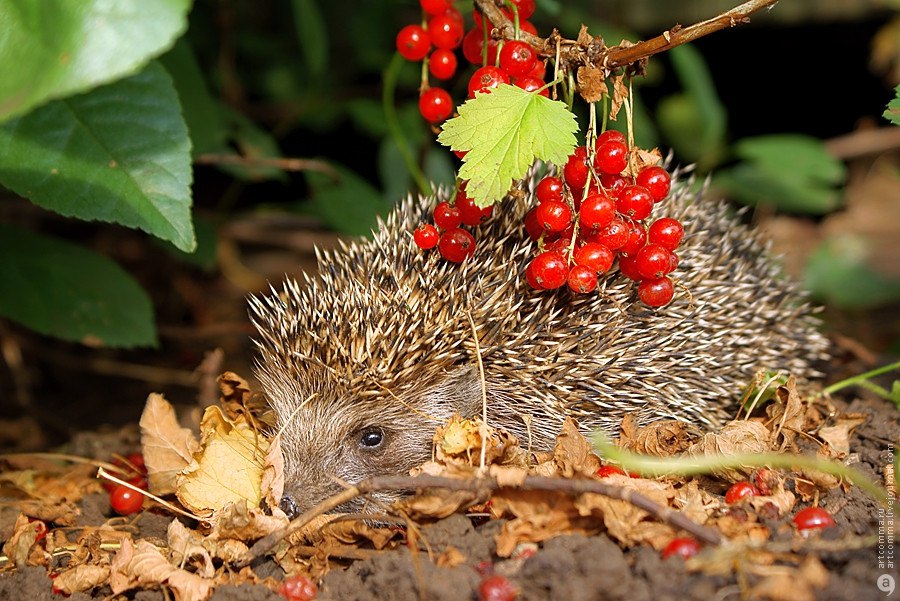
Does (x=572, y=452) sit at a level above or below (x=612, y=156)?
below

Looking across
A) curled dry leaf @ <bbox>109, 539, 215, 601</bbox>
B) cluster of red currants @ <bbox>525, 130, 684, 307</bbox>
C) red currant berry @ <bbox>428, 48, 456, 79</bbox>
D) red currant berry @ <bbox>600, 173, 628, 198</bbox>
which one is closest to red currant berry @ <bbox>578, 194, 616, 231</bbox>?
cluster of red currants @ <bbox>525, 130, 684, 307</bbox>

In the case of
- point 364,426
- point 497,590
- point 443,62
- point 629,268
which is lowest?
point 497,590

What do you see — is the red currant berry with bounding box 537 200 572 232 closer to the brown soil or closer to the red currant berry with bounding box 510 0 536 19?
the red currant berry with bounding box 510 0 536 19

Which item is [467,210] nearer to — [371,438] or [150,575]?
[371,438]

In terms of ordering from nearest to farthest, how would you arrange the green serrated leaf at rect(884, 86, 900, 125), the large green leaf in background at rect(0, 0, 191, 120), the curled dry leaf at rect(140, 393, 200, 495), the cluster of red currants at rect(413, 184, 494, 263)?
the large green leaf in background at rect(0, 0, 191, 120)
the green serrated leaf at rect(884, 86, 900, 125)
the cluster of red currants at rect(413, 184, 494, 263)
the curled dry leaf at rect(140, 393, 200, 495)

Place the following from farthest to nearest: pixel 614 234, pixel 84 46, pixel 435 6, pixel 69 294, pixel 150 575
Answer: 1. pixel 69 294
2. pixel 435 6
3. pixel 614 234
4. pixel 150 575
5. pixel 84 46

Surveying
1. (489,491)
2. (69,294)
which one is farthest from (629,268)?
(69,294)

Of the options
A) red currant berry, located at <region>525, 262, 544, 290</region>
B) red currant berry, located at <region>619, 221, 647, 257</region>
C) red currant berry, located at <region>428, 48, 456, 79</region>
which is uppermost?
red currant berry, located at <region>428, 48, 456, 79</region>

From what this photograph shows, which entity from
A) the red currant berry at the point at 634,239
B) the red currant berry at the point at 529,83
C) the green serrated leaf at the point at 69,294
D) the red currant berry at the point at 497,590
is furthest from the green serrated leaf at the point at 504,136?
the green serrated leaf at the point at 69,294
